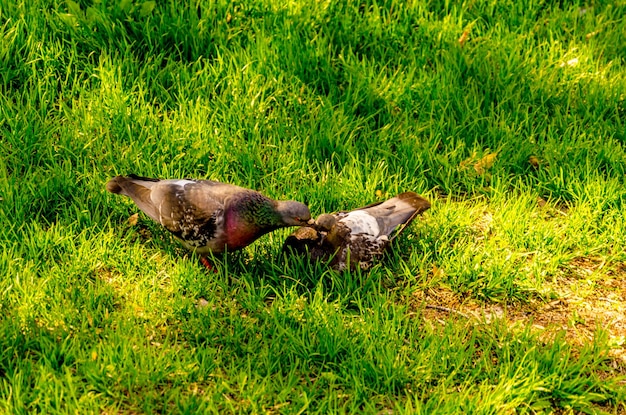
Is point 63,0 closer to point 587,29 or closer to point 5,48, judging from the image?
point 5,48

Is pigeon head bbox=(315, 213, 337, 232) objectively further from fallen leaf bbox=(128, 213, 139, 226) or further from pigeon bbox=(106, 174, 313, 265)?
fallen leaf bbox=(128, 213, 139, 226)

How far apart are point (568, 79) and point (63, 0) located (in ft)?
11.1

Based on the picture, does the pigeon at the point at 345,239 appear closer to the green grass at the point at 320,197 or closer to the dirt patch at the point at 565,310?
the green grass at the point at 320,197

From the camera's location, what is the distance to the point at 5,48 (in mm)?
4910

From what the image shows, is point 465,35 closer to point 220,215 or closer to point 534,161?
point 534,161

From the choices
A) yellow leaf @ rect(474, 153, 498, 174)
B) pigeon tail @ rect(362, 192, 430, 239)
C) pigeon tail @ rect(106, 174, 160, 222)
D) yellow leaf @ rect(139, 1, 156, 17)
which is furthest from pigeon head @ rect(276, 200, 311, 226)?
yellow leaf @ rect(139, 1, 156, 17)

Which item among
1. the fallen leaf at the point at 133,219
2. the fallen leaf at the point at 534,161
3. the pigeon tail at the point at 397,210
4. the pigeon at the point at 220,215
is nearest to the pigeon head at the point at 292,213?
the pigeon at the point at 220,215

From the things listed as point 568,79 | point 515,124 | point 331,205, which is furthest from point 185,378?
point 568,79

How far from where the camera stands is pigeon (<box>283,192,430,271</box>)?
13.4ft

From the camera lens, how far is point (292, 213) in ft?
13.1

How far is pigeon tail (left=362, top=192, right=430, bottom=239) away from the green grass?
0.17 metres

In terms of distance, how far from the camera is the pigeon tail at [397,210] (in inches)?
167

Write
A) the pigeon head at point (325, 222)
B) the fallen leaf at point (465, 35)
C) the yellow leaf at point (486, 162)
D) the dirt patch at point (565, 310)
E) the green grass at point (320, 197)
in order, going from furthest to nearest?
the fallen leaf at point (465, 35)
the yellow leaf at point (486, 162)
the pigeon head at point (325, 222)
the dirt patch at point (565, 310)
the green grass at point (320, 197)

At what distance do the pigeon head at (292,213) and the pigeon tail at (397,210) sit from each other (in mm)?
447
